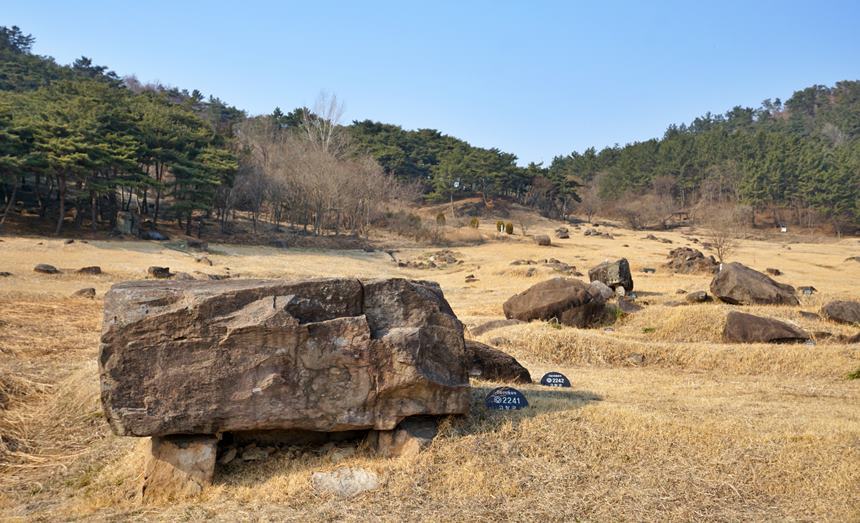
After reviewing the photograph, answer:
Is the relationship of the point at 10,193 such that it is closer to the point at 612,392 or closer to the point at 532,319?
the point at 532,319

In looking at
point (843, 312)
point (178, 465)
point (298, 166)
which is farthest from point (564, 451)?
point (298, 166)

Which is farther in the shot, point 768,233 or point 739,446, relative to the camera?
point 768,233

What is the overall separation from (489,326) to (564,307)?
2.27 m

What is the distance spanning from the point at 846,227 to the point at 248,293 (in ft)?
262

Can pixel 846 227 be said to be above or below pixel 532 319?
above

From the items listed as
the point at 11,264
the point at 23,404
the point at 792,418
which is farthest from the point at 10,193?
the point at 792,418

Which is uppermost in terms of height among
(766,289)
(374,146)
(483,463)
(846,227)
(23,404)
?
(374,146)

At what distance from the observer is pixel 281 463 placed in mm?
7379

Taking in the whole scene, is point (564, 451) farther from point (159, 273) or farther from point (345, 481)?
point (159, 273)

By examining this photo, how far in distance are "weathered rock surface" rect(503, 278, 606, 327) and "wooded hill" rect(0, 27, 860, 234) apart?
89.5 feet

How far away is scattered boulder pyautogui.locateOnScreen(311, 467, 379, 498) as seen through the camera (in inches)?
269

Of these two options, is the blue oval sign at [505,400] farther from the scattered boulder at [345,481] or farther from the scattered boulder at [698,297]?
the scattered boulder at [698,297]

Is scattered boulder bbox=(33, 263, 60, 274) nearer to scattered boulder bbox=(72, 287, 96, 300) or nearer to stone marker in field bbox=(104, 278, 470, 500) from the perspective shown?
scattered boulder bbox=(72, 287, 96, 300)

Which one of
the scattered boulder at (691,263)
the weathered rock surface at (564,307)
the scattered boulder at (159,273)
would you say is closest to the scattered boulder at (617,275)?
the weathered rock surface at (564,307)
